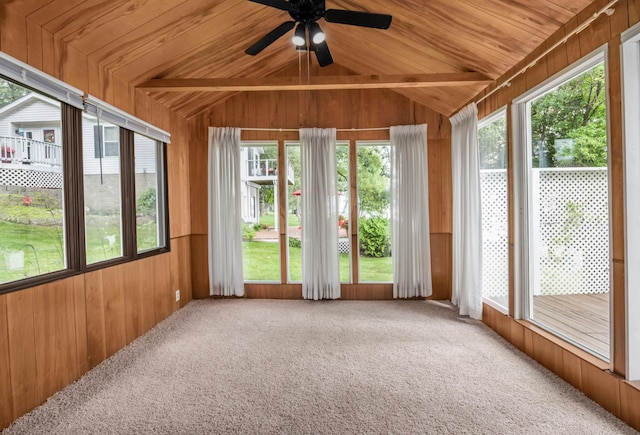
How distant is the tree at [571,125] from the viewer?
8.48 feet

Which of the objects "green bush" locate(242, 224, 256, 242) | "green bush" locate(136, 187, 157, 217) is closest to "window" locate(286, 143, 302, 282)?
"green bush" locate(242, 224, 256, 242)

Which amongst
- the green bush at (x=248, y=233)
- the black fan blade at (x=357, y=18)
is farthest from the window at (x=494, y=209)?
the green bush at (x=248, y=233)

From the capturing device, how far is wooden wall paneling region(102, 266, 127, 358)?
2.83m

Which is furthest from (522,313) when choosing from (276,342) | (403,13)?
(403,13)

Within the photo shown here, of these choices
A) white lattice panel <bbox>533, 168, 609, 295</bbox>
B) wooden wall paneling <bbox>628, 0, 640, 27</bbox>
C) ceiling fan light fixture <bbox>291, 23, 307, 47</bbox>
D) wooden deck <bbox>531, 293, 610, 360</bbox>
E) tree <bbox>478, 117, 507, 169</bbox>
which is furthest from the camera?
white lattice panel <bbox>533, 168, 609, 295</bbox>

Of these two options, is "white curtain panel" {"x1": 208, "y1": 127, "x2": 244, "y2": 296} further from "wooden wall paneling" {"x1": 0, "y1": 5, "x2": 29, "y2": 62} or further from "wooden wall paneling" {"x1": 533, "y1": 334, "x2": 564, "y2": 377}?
→ "wooden wall paneling" {"x1": 533, "y1": 334, "x2": 564, "y2": 377}

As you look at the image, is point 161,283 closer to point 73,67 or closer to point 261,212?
point 261,212

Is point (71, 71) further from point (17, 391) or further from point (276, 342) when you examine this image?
point (276, 342)

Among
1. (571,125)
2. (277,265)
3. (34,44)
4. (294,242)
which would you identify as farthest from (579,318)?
(34,44)

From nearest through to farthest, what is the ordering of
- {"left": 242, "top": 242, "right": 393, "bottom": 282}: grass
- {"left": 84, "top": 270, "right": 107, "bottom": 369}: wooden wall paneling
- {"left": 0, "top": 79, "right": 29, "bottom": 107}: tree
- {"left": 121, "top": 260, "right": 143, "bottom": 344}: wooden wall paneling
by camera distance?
{"left": 0, "top": 79, "right": 29, "bottom": 107}: tree, {"left": 84, "top": 270, "right": 107, "bottom": 369}: wooden wall paneling, {"left": 121, "top": 260, "right": 143, "bottom": 344}: wooden wall paneling, {"left": 242, "top": 242, "right": 393, "bottom": 282}: grass

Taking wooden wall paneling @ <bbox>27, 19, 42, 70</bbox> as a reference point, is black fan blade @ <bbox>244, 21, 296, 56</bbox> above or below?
above

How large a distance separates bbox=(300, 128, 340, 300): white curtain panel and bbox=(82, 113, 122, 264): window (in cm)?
211

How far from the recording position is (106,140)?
9.76 ft

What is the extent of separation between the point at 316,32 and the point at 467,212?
2.43 metres
